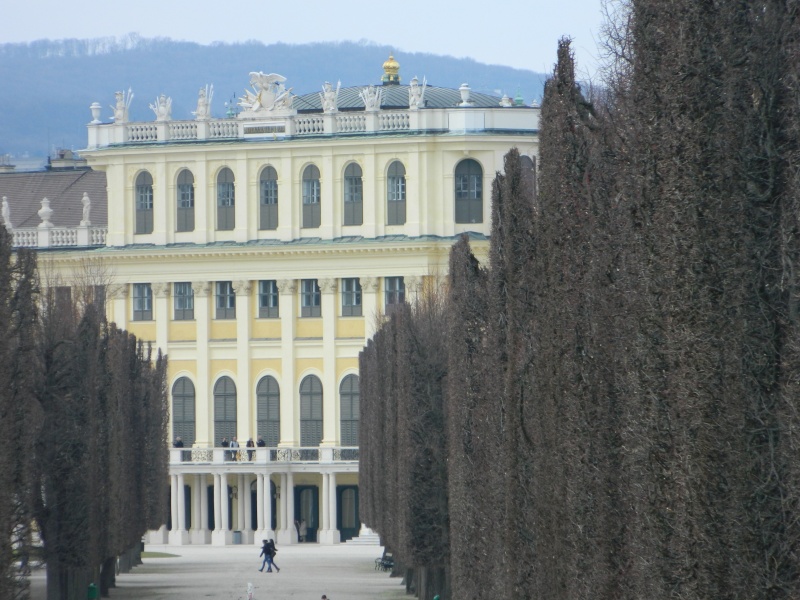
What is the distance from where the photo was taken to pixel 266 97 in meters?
90.3

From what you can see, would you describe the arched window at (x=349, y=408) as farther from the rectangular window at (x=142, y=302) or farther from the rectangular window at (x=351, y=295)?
the rectangular window at (x=142, y=302)

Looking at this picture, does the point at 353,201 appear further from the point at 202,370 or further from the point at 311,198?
the point at 202,370

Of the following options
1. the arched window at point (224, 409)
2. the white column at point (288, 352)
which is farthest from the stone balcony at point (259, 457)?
the arched window at point (224, 409)

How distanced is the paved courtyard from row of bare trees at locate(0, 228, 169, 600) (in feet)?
6.46

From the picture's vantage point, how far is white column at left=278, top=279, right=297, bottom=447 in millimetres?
87375

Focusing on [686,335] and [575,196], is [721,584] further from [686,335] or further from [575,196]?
[575,196]

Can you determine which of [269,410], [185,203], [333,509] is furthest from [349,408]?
[185,203]

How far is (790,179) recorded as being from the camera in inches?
548

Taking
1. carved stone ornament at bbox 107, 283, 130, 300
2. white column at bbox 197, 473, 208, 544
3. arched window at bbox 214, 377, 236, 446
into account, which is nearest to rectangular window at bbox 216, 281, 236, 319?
arched window at bbox 214, 377, 236, 446

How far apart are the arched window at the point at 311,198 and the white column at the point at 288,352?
2777 mm

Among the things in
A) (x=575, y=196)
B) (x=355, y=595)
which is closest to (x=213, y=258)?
(x=355, y=595)

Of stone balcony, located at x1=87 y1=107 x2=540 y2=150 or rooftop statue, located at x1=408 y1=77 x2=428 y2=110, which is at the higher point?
rooftop statue, located at x1=408 y1=77 x2=428 y2=110

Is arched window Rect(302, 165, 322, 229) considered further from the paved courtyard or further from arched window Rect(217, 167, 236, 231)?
the paved courtyard

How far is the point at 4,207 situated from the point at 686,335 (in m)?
80.5
